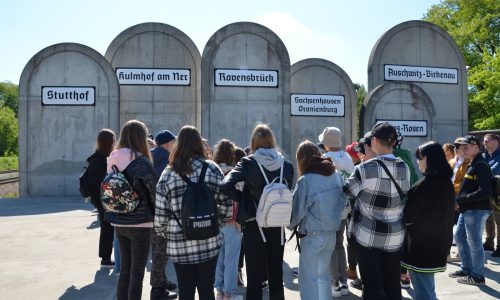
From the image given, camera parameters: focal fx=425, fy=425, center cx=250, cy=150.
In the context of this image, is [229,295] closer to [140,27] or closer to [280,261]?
[280,261]

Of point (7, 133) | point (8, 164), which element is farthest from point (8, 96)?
point (8, 164)

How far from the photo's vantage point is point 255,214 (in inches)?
153

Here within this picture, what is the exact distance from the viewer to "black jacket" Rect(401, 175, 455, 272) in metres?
3.74

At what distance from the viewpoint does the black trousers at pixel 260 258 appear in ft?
12.8

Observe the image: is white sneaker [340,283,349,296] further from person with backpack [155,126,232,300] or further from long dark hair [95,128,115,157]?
long dark hair [95,128,115,157]

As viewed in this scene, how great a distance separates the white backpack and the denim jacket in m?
0.17

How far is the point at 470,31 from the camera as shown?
26.1m

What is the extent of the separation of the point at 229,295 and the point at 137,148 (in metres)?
1.87

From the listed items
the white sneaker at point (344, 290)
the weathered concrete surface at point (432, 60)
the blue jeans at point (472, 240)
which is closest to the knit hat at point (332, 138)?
the white sneaker at point (344, 290)

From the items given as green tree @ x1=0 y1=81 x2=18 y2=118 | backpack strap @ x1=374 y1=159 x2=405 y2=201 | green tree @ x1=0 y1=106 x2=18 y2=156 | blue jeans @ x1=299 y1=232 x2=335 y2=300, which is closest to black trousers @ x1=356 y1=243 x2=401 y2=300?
blue jeans @ x1=299 y1=232 x2=335 y2=300

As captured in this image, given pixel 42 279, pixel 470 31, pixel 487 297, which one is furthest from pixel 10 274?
pixel 470 31

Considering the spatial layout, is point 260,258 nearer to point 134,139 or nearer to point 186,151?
point 186,151

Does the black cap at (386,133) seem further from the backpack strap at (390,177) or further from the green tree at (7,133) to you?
the green tree at (7,133)

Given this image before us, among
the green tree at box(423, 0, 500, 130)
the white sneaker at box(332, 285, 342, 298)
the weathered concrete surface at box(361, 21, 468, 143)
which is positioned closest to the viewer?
the white sneaker at box(332, 285, 342, 298)
